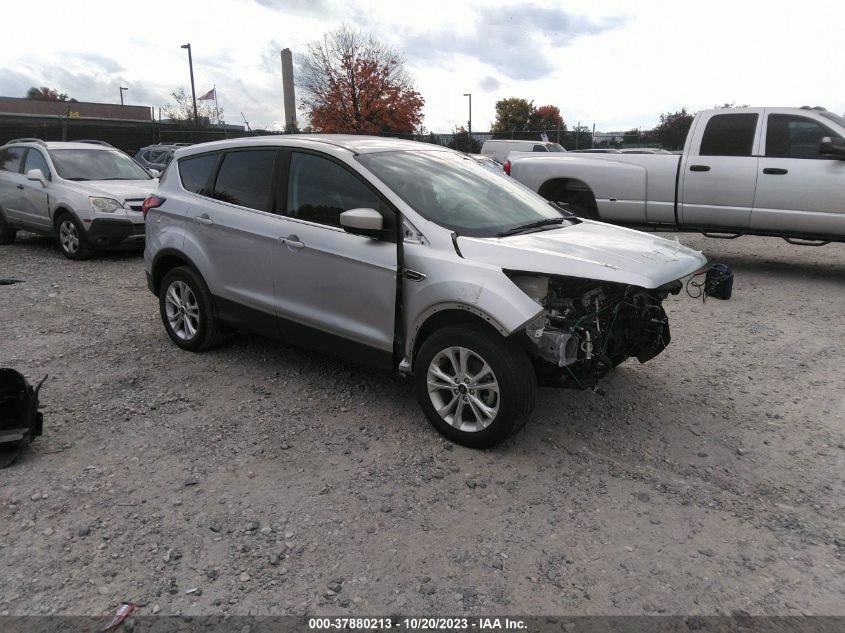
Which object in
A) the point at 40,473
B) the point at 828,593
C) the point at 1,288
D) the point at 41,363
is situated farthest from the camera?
the point at 1,288

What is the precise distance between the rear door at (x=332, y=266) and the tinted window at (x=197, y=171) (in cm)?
99

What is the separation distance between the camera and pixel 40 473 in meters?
3.45

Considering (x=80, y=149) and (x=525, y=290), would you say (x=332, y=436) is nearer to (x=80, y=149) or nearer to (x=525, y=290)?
(x=525, y=290)

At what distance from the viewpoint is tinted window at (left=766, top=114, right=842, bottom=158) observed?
778 cm

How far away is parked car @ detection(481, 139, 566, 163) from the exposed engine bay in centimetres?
1817

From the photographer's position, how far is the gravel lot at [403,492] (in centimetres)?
260

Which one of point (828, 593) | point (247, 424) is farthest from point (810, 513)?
point (247, 424)

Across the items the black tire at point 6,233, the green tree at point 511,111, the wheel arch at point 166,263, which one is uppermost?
the green tree at point 511,111

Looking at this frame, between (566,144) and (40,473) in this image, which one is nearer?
(40,473)

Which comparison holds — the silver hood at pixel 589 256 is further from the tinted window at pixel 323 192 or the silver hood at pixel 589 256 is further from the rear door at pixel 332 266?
the tinted window at pixel 323 192

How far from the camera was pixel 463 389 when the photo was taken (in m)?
3.64

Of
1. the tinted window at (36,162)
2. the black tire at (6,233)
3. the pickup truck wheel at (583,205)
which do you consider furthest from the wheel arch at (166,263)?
the black tire at (6,233)

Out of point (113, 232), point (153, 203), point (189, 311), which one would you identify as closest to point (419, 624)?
point (189, 311)

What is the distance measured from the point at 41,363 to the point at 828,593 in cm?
541
